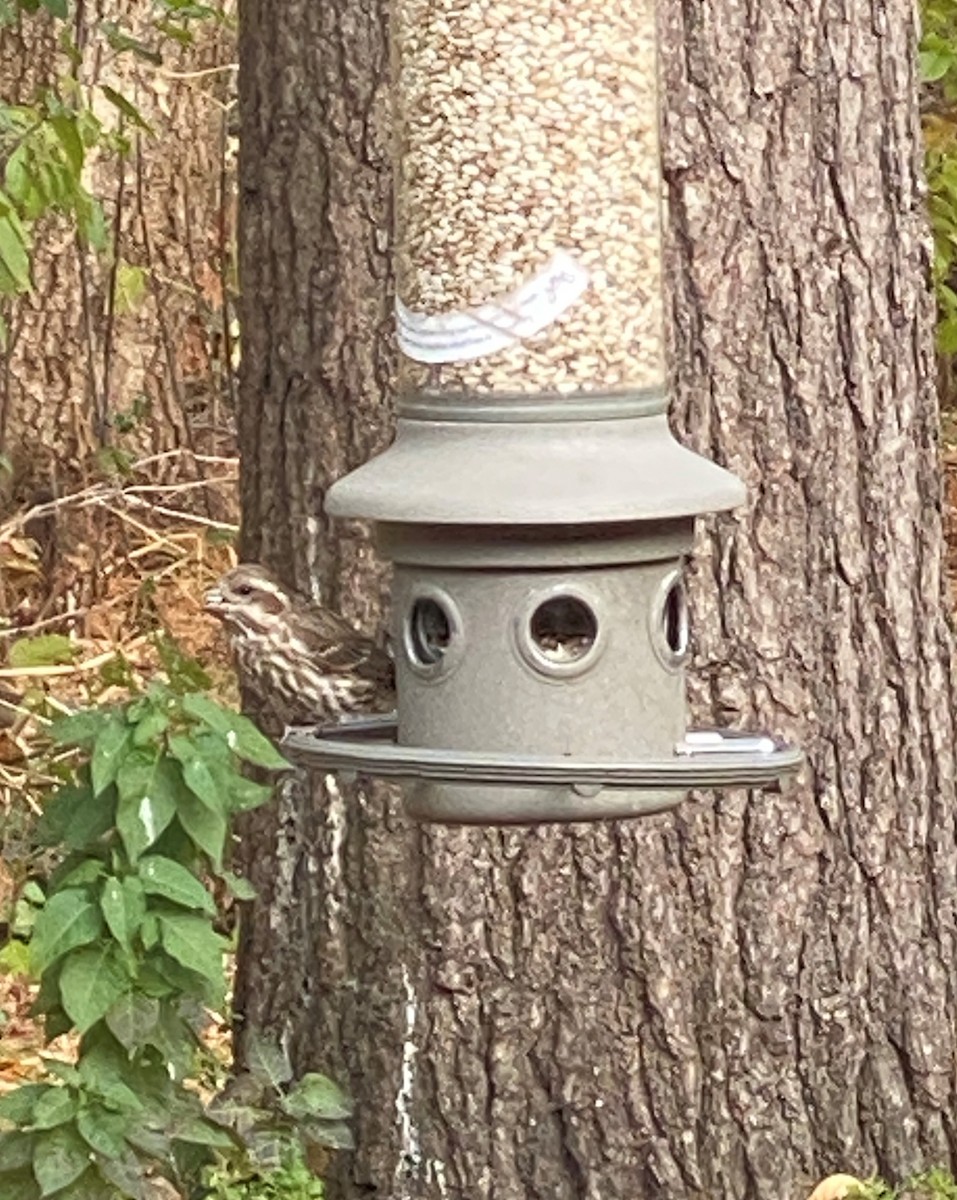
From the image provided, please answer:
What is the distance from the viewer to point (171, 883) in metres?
4.46

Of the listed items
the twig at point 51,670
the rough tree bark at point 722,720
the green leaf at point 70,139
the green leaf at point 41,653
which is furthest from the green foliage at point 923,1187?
the green leaf at point 41,653

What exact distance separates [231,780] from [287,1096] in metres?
0.98

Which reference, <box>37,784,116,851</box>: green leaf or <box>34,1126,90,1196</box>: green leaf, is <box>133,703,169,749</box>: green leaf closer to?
<box>37,784,116,851</box>: green leaf

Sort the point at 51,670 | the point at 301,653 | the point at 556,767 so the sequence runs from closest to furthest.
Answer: the point at 556,767 → the point at 301,653 → the point at 51,670

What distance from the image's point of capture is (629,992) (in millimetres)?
5062

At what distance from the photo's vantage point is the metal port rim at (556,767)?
3.44 meters

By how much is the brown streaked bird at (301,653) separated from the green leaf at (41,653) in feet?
15.5

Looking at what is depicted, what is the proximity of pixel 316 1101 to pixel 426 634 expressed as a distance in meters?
1.62

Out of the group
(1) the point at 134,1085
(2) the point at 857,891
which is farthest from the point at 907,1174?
(1) the point at 134,1085

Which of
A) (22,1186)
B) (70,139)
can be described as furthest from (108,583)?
(22,1186)

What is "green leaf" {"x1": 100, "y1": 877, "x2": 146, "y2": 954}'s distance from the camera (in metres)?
4.45

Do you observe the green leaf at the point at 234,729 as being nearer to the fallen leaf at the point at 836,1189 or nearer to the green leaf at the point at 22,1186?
the green leaf at the point at 22,1186

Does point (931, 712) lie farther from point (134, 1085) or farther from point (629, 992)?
point (134, 1085)

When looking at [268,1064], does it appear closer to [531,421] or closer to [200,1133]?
[200,1133]
